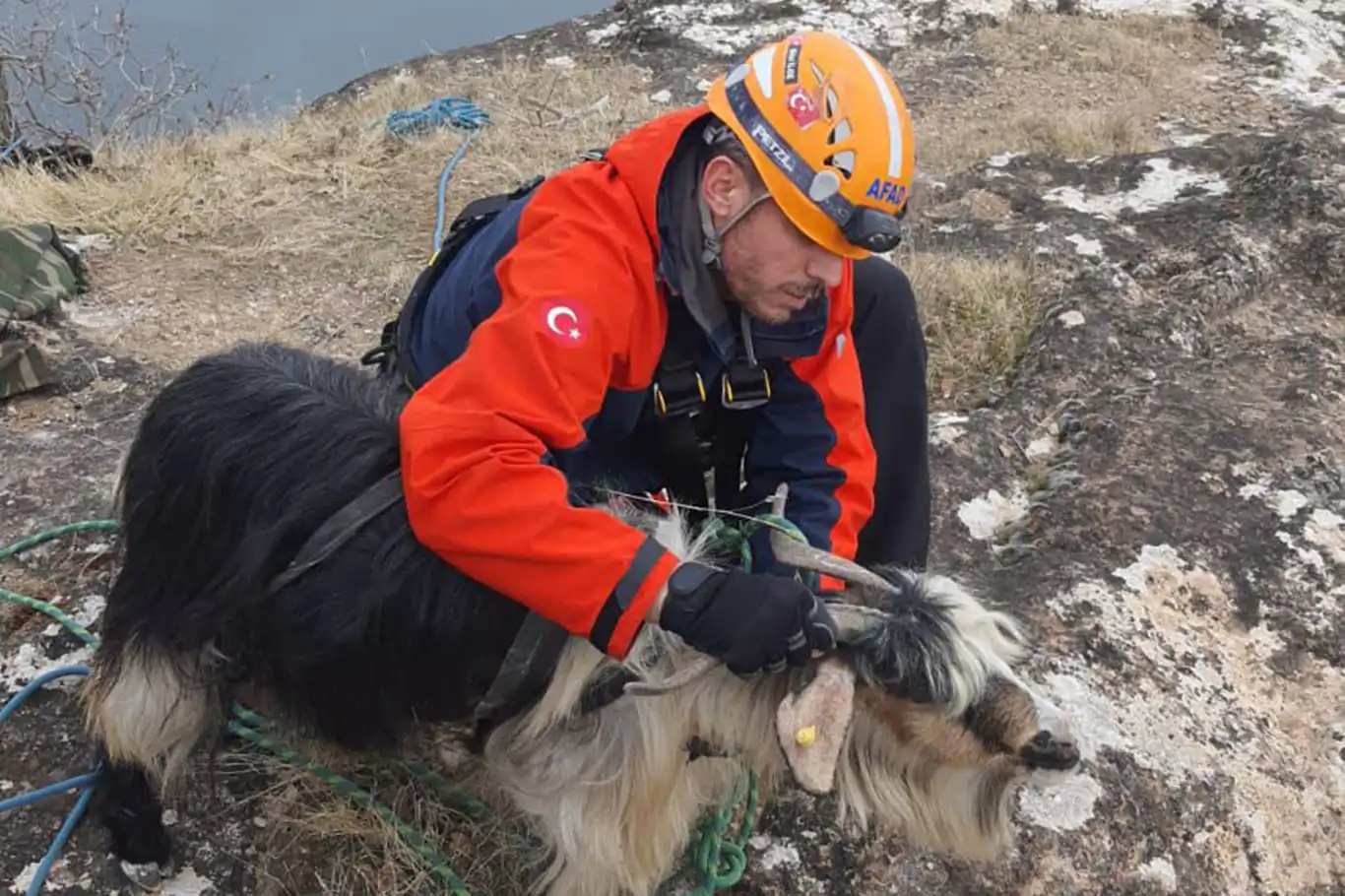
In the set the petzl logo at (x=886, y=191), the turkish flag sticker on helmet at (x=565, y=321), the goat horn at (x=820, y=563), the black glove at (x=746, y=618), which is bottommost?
the goat horn at (x=820, y=563)

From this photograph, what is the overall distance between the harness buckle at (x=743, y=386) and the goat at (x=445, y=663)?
0.37 meters

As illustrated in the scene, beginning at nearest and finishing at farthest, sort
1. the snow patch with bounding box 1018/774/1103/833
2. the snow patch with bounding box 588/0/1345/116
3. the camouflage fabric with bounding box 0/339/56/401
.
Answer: the snow patch with bounding box 1018/774/1103/833, the camouflage fabric with bounding box 0/339/56/401, the snow patch with bounding box 588/0/1345/116

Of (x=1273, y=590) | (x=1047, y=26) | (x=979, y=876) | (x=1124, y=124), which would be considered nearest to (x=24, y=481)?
(x=979, y=876)

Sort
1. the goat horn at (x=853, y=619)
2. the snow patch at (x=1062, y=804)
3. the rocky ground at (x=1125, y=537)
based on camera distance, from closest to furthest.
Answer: the goat horn at (x=853, y=619) < the rocky ground at (x=1125, y=537) < the snow patch at (x=1062, y=804)

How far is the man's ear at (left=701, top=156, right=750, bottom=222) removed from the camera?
254 cm

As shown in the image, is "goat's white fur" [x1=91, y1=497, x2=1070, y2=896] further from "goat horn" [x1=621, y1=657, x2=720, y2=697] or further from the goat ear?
the goat ear

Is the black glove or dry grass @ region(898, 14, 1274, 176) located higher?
the black glove

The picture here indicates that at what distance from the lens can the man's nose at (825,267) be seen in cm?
256

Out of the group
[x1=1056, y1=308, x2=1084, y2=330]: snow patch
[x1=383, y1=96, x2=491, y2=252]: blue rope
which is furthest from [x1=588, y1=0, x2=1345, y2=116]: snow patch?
[x1=1056, y1=308, x2=1084, y2=330]: snow patch

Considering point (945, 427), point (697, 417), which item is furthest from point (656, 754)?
point (945, 427)

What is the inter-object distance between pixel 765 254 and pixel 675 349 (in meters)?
0.32

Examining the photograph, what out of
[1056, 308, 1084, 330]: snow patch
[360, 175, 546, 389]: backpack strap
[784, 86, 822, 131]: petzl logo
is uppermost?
[784, 86, 822, 131]: petzl logo

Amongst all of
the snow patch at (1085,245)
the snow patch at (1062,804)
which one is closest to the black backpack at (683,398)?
the snow patch at (1062,804)

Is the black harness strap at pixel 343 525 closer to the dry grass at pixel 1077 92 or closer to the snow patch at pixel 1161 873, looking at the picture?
the snow patch at pixel 1161 873
